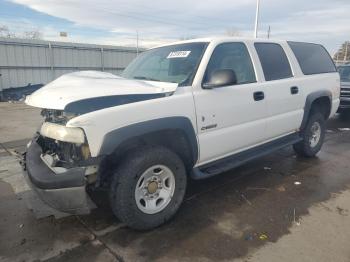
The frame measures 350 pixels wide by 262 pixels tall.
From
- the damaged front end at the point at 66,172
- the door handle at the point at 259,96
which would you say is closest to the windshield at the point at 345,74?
the door handle at the point at 259,96

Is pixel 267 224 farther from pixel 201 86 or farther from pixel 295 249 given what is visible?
pixel 201 86

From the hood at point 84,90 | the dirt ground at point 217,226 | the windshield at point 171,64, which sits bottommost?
the dirt ground at point 217,226

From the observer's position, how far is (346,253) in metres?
2.84

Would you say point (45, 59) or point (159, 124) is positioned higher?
point (45, 59)

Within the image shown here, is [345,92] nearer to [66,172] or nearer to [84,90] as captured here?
[84,90]

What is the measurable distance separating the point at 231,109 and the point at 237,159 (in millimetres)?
677

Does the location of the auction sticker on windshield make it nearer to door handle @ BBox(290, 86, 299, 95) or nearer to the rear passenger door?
the rear passenger door

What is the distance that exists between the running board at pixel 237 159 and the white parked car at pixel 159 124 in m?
0.01

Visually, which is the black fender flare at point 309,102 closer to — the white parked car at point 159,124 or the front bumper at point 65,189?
the white parked car at point 159,124

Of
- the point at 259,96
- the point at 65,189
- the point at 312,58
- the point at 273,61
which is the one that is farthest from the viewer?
the point at 312,58

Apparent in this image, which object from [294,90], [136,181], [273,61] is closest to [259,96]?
[273,61]

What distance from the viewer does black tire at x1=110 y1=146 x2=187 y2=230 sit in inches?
115

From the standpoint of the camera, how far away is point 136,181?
3006 mm

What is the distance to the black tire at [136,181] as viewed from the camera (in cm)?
292
